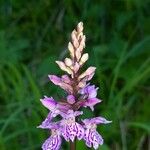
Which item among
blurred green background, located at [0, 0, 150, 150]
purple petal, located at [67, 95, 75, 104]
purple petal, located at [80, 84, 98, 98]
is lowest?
purple petal, located at [67, 95, 75, 104]

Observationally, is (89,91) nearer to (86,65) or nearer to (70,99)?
(70,99)

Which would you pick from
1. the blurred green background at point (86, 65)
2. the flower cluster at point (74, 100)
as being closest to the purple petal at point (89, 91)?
the flower cluster at point (74, 100)

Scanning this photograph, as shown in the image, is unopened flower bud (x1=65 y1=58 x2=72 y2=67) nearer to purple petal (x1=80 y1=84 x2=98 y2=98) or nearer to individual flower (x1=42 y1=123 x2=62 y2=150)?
purple petal (x1=80 y1=84 x2=98 y2=98)

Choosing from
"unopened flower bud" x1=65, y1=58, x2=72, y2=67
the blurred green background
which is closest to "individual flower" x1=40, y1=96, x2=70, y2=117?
"unopened flower bud" x1=65, y1=58, x2=72, y2=67

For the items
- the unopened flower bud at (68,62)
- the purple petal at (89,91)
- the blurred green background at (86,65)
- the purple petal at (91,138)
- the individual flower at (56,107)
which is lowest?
the purple petal at (91,138)

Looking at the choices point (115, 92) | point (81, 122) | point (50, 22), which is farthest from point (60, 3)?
point (81, 122)

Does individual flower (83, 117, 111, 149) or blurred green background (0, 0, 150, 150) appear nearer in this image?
individual flower (83, 117, 111, 149)

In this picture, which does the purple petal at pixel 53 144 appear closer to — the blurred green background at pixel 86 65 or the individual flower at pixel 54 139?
the individual flower at pixel 54 139

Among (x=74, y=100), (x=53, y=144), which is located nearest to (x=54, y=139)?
(x=53, y=144)
